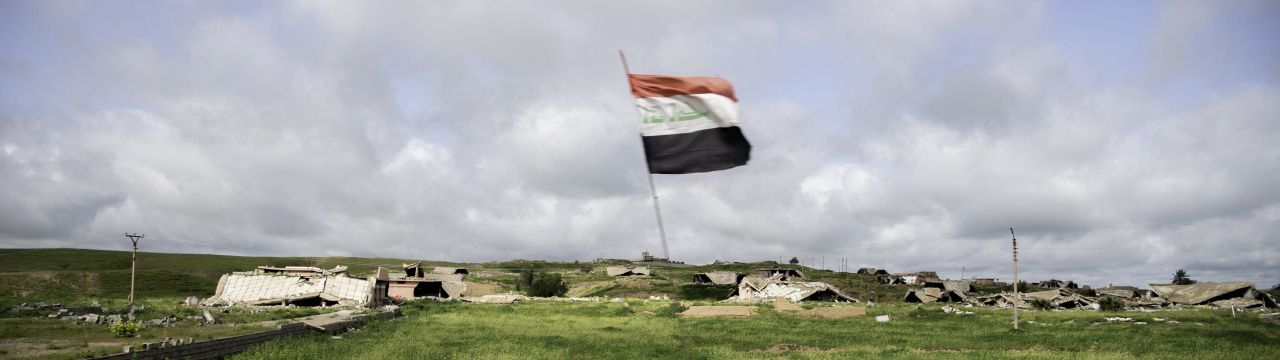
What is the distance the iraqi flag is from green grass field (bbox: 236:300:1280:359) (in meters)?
5.05

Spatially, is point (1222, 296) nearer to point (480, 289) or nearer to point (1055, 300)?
point (1055, 300)

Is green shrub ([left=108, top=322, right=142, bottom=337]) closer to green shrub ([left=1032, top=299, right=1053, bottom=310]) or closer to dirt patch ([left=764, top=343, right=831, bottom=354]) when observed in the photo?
dirt patch ([left=764, top=343, right=831, bottom=354])

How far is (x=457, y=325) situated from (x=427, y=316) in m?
7.84

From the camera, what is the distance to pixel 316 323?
30641 mm

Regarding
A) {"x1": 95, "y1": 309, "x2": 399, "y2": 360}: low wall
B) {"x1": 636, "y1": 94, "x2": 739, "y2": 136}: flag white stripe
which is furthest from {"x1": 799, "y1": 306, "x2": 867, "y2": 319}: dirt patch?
{"x1": 636, "y1": 94, "x2": 739, "y2": 136}: flag white stripe

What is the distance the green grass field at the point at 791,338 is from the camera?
2445cm

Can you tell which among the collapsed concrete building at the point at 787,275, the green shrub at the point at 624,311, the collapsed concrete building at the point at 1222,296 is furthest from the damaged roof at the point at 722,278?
the green shrub at the point at 624,311

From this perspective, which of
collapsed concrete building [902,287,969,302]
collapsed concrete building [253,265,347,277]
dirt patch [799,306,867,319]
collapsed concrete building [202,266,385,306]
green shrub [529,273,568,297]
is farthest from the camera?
green shrub [529,273,568,297]

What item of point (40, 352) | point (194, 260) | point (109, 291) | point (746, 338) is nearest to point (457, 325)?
point (746, 338)

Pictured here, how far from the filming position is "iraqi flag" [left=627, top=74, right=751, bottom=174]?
12969 mm

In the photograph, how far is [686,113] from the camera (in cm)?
1318

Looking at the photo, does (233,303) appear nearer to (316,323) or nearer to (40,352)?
(316,323)

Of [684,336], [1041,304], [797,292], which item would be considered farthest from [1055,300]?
[684,336]

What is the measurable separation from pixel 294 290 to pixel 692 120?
170 feet
